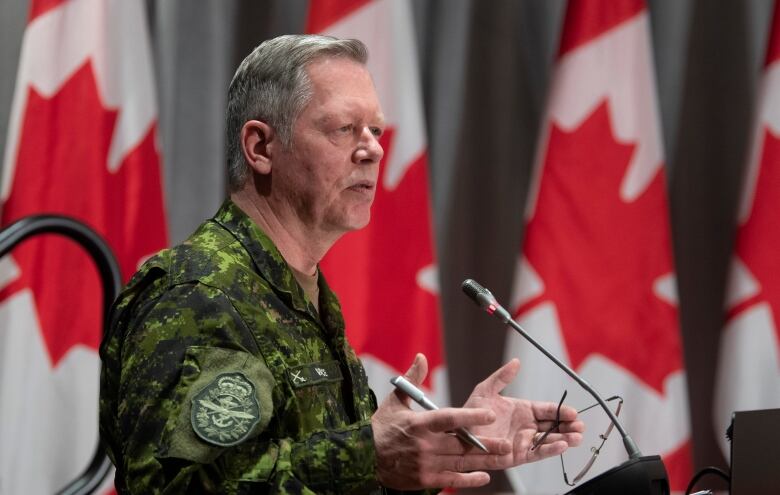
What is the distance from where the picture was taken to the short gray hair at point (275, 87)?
1900mm

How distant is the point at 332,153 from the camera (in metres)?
1.90

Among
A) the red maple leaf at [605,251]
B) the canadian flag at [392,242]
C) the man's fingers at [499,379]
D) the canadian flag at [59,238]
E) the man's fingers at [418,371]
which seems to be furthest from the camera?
the red maple leaf at [605,251]

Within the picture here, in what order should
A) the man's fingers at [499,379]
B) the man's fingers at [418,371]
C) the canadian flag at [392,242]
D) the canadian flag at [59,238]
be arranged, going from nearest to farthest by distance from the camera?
the man's fingers at [418,371] → the man's fingers at [499,379] → the canadian flag at [59,238] → the canadian flag at [392,242]

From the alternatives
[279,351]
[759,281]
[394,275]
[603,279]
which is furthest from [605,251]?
[279,351]

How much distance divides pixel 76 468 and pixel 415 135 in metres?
1.52

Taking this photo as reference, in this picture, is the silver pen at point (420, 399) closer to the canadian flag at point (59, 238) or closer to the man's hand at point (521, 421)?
the man's hand at point (521, 421)

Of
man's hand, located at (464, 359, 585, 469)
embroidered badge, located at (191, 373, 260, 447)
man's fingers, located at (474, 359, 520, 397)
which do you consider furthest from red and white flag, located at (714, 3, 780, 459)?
embroidered badge, located at (191, 373, 260, 447)

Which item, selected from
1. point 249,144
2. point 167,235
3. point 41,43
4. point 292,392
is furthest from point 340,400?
point 41,43

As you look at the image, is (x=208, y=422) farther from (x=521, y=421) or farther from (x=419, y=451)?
(x=521, y=421)

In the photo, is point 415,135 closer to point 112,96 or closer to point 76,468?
point 112,96

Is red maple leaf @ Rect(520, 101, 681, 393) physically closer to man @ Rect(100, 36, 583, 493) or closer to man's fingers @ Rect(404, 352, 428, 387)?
man @ Rect(100, 36, 583, 493)

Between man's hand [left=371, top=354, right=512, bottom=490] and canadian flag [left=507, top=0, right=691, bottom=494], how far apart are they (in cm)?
207

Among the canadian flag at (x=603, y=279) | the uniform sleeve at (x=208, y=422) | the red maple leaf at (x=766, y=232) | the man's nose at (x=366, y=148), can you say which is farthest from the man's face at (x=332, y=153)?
the red maple leaf at (x=766, y=232)

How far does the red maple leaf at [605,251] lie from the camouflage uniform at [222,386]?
75.6 inches
